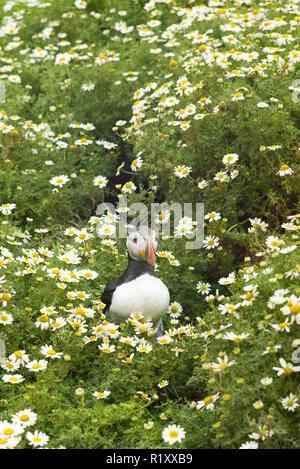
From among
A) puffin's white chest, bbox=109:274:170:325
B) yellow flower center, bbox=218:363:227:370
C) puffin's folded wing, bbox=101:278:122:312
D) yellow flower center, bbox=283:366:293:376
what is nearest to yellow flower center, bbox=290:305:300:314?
yellow flower center, bbox=283:366:293:376

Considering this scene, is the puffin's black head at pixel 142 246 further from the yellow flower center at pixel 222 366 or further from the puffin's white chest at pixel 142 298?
the yellow flower center at pixel 222 366

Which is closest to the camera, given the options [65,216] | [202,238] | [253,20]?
[202,238]

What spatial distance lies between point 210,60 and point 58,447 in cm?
328

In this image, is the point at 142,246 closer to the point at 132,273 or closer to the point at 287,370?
the point at 132,273

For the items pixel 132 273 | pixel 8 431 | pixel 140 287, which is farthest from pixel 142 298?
pixel 8 431

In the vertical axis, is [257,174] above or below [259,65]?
below

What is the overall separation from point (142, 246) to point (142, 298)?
286 millimetres

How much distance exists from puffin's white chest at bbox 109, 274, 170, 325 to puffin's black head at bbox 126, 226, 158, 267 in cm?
10

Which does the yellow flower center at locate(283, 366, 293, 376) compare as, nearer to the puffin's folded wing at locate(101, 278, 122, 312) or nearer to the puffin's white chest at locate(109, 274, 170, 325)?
the puffin's white chest at locate(109, 274, 170, 325)

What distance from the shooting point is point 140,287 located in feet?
12.2

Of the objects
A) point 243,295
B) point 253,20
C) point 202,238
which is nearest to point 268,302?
point 243,295

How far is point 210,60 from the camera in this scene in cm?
526

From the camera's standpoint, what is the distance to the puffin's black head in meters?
3.78

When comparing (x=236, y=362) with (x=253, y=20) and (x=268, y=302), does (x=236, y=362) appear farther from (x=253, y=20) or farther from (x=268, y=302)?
(x=253, y=20)
